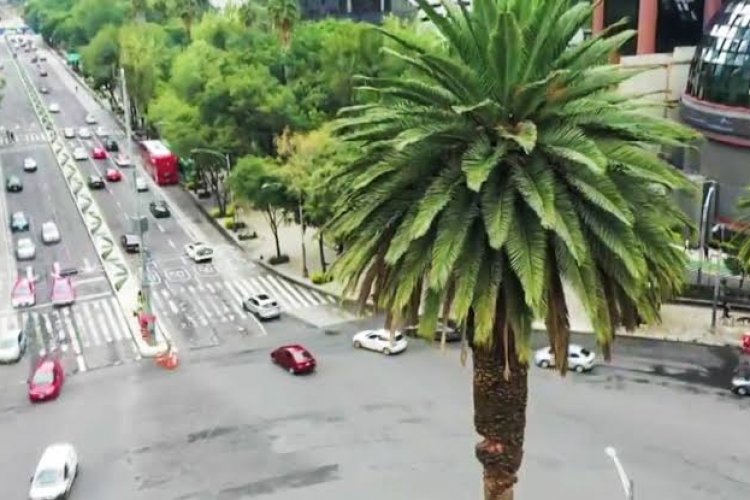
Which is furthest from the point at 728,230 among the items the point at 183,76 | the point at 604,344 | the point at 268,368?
the point at 604,344

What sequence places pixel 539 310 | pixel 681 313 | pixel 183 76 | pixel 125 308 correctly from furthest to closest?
pixel 183 76 < pixel 125 308 < pixel 681 313 < pixel 539 310

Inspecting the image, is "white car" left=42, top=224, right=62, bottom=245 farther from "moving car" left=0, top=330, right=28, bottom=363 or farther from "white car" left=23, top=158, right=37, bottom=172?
"white car" left=23, top=158, right=37, bottom=172

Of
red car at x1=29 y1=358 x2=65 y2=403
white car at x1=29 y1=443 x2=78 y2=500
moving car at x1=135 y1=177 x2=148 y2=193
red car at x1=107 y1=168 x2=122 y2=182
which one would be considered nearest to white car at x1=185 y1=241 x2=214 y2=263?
moving car at x1=135 y1=177 x2=148 y2=193

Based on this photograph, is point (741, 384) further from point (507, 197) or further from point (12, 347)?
point (12, 347)

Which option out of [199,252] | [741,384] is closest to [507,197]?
[741,384]

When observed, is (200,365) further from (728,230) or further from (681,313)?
(728,230)

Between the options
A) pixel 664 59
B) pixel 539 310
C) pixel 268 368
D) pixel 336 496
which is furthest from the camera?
pixel 664 59
